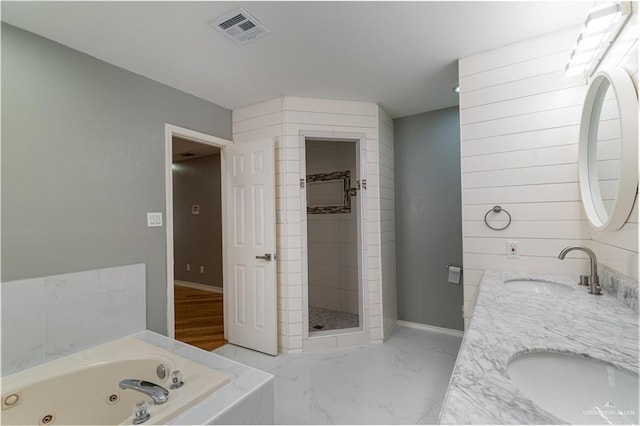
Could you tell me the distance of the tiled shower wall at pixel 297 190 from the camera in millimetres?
2715

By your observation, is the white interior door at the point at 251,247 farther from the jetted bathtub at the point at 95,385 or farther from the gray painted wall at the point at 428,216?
the gray painted wall at the point at 428,216

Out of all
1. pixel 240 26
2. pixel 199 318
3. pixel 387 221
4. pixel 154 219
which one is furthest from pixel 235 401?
pixel 199 318

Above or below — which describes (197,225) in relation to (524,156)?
below

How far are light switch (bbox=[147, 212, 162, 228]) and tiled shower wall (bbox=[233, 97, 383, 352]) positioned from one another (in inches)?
40.5

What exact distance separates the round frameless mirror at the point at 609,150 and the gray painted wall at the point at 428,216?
4.80ft

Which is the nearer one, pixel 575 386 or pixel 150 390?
pixel 575 386

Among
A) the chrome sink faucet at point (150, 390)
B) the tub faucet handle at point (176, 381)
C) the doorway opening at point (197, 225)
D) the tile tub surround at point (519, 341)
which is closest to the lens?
the tile tub surround at point (519, 341)

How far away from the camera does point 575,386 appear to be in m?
0.74

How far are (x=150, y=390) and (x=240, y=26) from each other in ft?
6.49

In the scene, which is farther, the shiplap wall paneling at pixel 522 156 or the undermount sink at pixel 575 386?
the shiplap wall paneling at pixel 522 156

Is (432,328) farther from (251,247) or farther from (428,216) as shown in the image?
(251,247)

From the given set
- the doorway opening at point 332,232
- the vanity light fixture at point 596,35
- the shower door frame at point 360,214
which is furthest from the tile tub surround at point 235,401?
the vanity light fixture at point 596,35

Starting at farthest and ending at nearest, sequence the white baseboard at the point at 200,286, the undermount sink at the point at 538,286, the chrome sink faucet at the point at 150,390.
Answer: the white baseboard at the point at 200,286 < the undermount sink at the point at 538,286 < the chrome sink faucet at the point at 150,390

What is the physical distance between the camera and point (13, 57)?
5.32 ft
